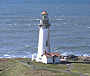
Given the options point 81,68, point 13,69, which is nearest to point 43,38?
point 13,69

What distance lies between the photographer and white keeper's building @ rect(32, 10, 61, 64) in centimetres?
5378

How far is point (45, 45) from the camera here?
183 feet

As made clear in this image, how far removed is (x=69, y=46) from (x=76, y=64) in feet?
84.9

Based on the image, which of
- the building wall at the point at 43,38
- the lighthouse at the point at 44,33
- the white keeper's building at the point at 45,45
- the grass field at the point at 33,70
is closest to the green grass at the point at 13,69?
the grass field at the point at 33,70

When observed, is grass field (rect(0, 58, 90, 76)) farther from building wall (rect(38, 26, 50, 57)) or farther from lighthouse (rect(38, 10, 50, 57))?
lighthouse (rect(38, 10, 50, 57))

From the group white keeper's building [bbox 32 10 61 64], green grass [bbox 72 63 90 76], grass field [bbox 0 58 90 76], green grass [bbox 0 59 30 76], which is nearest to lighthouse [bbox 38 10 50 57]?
white keeper's building [bbox 32 10 61 64]

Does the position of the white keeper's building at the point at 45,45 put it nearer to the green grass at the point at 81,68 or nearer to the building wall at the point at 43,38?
the building wall at the point at 43,38

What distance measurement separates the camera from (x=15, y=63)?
2211 inches

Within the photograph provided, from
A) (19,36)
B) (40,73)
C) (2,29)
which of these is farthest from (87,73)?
(2,29)

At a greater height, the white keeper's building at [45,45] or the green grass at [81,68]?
the white keeper's building at [45,45]

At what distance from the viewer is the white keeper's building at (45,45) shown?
176 feet

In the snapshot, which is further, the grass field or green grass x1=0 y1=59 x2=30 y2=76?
green grass x1=0 y1=59 x2=30 y2=76

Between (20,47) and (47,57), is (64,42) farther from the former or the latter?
(47,57)

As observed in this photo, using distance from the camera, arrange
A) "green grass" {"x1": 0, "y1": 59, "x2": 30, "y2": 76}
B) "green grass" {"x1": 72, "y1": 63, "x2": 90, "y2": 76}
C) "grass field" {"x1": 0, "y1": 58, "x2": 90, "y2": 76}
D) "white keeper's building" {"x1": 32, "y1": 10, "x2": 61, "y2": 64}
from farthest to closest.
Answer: "white keeper's building" {"x1": 32, "y1": 10, "x2": 61, "y2": 64} < "green grass" {"x1": 0, "y1": 59, "x2": 30, "y2": 76} < "green grass" {"x1": 72, "y1": 63, "x2": 90, "y2": 76} < "grass field" {"x1": 0, "y1": 58, "x2": 90, "y2": 76}
